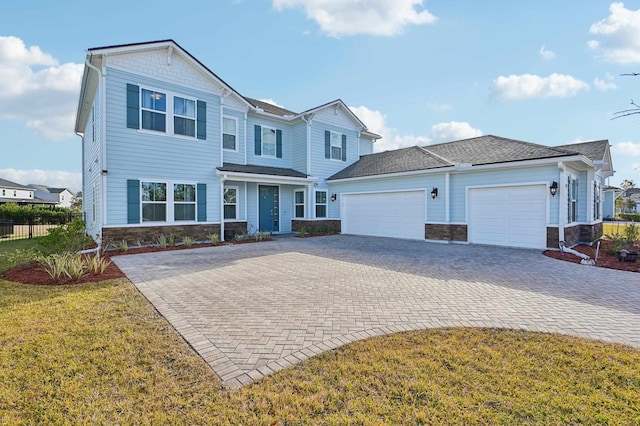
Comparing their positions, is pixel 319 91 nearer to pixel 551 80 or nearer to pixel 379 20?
pixel 379 20

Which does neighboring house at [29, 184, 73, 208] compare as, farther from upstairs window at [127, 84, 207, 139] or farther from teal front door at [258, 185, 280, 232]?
upstairs window at [127, 84, 207, 139]

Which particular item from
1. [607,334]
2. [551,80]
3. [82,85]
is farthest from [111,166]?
[551,80]

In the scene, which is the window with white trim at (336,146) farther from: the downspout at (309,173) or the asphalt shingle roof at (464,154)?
the downspout at (309,173)

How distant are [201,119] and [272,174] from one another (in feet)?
12.8

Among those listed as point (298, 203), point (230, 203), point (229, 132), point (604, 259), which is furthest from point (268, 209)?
point (604, 259)

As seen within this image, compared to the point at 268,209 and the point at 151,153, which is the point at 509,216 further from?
the point at 151,153

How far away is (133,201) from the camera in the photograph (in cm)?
1147

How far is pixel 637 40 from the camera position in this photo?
16.0 feet

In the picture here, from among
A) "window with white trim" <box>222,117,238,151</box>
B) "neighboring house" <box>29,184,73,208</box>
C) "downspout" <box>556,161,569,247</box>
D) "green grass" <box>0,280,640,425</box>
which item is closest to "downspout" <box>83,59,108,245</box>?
"window with white trim" <box>222,117,238,151</box>

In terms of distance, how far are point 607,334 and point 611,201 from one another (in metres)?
41.4

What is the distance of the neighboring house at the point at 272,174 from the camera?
36.5ft

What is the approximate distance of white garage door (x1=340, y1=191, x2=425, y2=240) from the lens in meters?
14.4

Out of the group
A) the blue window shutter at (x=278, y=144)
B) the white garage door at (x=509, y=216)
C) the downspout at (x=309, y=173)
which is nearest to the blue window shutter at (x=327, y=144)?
the downspout at (x=309, y=173)

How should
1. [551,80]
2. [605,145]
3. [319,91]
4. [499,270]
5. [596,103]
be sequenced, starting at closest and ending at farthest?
[596,103] < [499,270] < [551,80] < [605,145] < [319,91]
